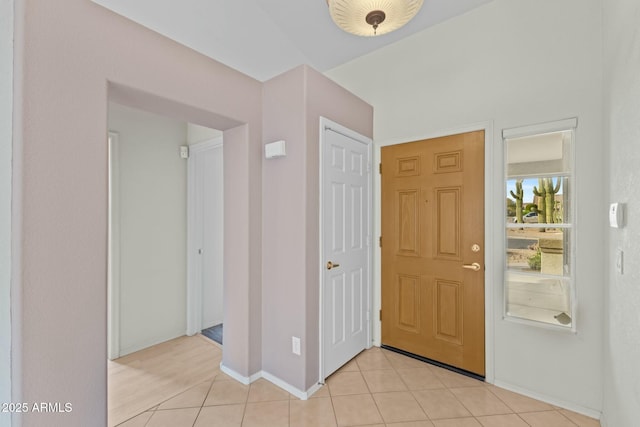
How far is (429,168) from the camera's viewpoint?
8.26 ft

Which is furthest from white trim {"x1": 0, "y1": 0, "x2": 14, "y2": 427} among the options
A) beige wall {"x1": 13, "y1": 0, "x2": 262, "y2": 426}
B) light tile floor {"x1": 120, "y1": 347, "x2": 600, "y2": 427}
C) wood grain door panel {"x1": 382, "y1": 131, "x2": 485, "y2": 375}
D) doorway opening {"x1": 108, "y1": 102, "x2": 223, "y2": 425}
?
wood grain door panel {"x1": 382, "y1": 131, "x2": 485, "y2": 375}

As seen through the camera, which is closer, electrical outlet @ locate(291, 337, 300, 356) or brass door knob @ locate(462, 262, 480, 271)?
electrical outlet @ locate(291, 337, 300, 356)

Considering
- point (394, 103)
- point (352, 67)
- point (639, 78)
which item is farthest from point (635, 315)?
point (352, 67)

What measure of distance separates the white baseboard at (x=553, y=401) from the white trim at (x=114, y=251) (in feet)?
11.2

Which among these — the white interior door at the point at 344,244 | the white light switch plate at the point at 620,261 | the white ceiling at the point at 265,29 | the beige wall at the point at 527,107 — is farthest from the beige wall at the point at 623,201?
the white interior door at the point at 344,244

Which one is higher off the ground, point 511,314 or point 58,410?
point 511,314

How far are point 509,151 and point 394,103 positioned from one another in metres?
1.12

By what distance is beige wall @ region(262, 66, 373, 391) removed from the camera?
6.84ft

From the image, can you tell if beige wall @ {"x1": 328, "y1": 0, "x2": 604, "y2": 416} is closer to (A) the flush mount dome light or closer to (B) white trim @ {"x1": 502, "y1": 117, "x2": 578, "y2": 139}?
(B) white trim @ {"x1": 502, "y1": 117, "x2": 578, "y2": 139}

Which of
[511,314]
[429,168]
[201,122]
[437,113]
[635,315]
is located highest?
[437,113]

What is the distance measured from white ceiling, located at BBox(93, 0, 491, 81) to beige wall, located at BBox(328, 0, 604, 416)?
21 cm

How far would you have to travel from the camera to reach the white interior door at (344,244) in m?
2.29

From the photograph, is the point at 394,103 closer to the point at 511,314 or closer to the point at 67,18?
the point at 511,314

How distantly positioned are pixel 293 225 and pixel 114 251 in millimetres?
1938
